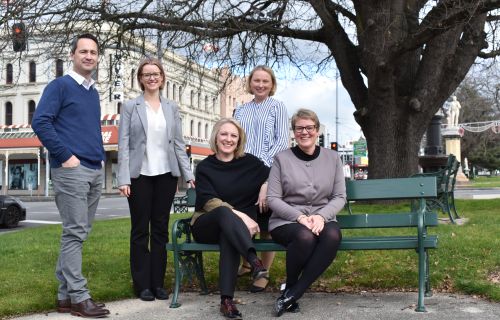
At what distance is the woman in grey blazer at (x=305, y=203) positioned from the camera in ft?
15.2

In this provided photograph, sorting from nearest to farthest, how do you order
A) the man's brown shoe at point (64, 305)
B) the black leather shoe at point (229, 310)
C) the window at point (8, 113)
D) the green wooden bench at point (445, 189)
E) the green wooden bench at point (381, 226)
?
the black leather shoe at point (229, 310) → the green wooden bench at point (381, 226) → the man's brown shoe at point (64, 305) → the green wooden bench at point (445, 189) → the window at point (8, 113)

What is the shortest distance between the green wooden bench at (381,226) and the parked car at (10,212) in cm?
1223

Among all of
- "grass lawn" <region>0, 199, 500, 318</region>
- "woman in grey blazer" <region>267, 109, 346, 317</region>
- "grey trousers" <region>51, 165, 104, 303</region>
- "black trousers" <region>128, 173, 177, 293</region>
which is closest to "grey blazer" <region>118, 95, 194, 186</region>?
"black trousers" <region>128, 173, 177, 293</region>

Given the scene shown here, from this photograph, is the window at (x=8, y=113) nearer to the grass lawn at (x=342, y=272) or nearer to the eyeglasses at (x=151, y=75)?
the grass lawn at (x=342, y=272)

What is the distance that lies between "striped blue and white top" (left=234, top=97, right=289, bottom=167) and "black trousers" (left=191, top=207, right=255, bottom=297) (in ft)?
3.03

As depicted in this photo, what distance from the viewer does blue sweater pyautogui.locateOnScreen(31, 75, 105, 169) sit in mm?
4535

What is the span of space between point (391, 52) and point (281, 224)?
25.4 feet

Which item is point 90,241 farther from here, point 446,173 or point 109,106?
point 109,106

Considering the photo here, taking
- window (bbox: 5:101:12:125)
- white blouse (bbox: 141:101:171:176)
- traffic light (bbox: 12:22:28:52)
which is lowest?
white blouse (bbox: 141:101:171:176)

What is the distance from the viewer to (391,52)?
11.7 meters

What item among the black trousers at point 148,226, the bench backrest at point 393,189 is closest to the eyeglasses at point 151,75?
the black trousers at point 148,226

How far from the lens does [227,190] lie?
5156 millimetres

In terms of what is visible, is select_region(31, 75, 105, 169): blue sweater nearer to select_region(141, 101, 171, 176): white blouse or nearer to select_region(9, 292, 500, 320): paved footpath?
select_region(141, 101, 171, 176): white blouse

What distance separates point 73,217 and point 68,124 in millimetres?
732
